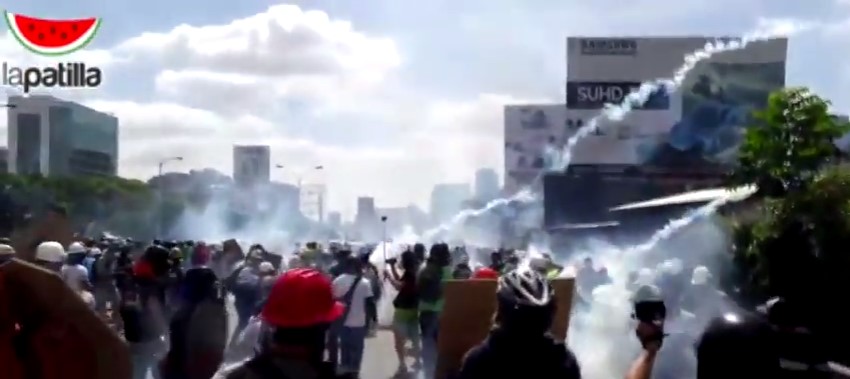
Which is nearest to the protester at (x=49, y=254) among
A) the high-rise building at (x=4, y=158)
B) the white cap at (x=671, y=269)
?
the white cap at (x=671, y=269)

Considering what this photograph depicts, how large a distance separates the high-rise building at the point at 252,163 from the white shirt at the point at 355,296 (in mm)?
137285

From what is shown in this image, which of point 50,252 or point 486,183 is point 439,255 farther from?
point 486,183

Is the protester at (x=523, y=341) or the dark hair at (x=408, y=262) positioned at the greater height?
the protester at (x=523, y=341)

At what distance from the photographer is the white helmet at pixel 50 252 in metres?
8.45

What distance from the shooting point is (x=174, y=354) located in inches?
280

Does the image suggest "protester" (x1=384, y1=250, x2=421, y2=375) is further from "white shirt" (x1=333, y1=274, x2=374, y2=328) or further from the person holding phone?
the person holding phone

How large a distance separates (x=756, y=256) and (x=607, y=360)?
106 inches

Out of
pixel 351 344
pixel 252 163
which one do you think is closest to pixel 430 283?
pixel 351 344

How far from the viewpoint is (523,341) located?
11.8 ft

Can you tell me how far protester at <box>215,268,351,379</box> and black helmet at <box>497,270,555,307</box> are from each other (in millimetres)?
465

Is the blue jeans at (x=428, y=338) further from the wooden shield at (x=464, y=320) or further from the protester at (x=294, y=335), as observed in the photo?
the protester at (x=294, y=335)

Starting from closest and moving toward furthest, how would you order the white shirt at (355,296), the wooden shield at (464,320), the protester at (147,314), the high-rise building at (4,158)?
the wooden shield at (464,320)
the protester at (147,314)
the white shirt at (355,296)
the high-rise building at (4,158)

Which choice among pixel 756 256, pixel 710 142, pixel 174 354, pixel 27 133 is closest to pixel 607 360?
pixel 756 256

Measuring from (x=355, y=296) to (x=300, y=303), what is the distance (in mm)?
10315
